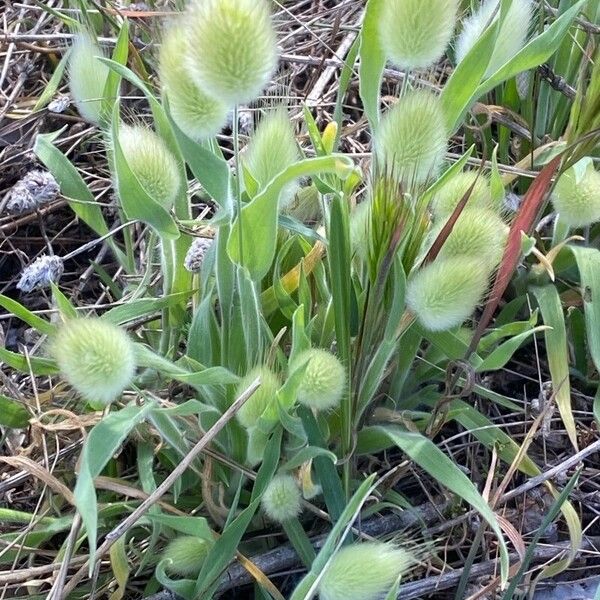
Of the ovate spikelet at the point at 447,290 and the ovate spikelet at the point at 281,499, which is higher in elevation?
the ovate spikelet at the point at 447,290

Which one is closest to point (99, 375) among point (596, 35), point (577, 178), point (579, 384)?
point (577, 178)

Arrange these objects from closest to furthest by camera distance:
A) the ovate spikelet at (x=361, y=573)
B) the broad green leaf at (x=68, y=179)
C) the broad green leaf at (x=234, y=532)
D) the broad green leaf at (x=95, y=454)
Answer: the broad green leaf at (x=95, y=454)
the ovate spikelet at (x=361, y=573)
the broad green leaf at (x=234, y=532)
the broad green leaf at (x=68, y=179)

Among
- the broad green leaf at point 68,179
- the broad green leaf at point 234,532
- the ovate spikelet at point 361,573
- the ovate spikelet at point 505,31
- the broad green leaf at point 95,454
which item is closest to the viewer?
the broad green leaf at point 95,454

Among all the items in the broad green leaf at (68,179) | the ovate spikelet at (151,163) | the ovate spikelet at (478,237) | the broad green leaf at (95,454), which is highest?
the ovate spikelet at (151,163)

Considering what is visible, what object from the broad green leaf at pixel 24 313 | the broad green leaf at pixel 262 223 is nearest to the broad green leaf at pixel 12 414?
the broad green leaf at pixel 24 313

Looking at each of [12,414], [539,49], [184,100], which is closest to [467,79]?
[539,49]

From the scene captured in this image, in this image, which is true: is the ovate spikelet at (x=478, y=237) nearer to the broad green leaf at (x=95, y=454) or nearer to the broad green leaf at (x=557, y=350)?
the broad green leaf at (x=557, y=350)

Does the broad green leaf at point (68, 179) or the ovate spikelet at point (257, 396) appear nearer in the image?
the ovate spikelet at point (257, 396)

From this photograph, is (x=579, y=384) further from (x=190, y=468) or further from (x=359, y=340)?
(x=190, y=468)
